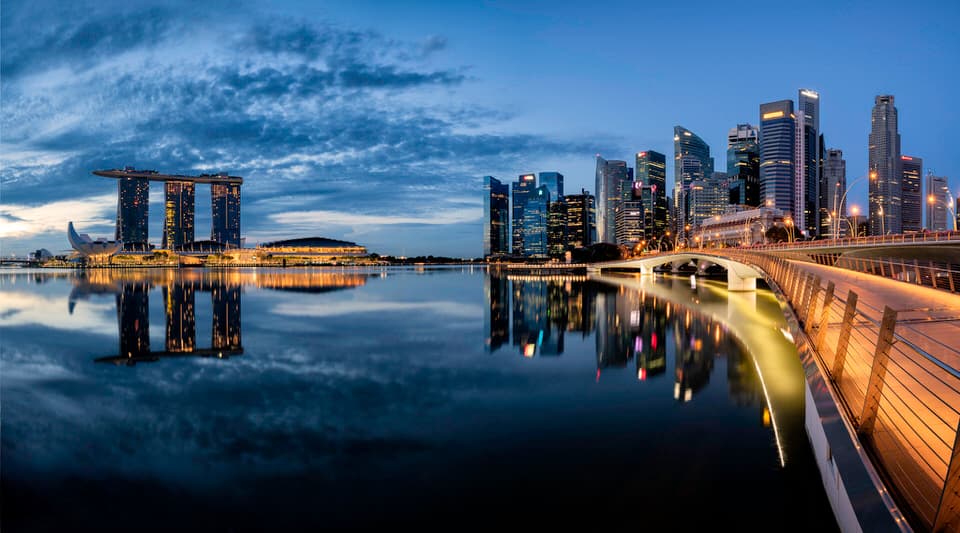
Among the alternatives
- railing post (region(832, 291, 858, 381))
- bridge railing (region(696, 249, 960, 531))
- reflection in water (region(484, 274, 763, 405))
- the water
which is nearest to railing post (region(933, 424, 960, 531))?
bridge railing (region(696, 249, 960, 531))

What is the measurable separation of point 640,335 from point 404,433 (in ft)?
53.5

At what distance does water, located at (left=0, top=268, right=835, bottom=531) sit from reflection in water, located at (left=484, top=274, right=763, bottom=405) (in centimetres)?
17

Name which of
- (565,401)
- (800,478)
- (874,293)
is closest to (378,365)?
(565,401)

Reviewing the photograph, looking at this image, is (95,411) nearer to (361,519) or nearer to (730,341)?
(361,519)

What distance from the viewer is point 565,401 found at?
13.1 m

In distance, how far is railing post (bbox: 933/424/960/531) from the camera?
319 centimetres

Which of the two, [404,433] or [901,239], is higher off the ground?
[901,239]

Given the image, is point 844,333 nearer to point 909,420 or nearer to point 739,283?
point 909,420

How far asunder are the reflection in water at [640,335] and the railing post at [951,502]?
9732 millimetres

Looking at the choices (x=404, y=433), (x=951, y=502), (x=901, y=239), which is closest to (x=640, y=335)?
(x=404, y=433)

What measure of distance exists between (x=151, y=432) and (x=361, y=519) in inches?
235

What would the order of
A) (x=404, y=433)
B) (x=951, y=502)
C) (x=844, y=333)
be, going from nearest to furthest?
(x=951, y=502) → (x=844, y=333) → (x=404, y=433)

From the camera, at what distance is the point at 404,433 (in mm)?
10688

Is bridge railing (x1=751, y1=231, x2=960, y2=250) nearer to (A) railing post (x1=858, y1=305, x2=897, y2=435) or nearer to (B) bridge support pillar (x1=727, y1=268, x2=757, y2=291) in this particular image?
(B) bridge support pillar (x1=727, y1=268, x2=757, y2=291)
